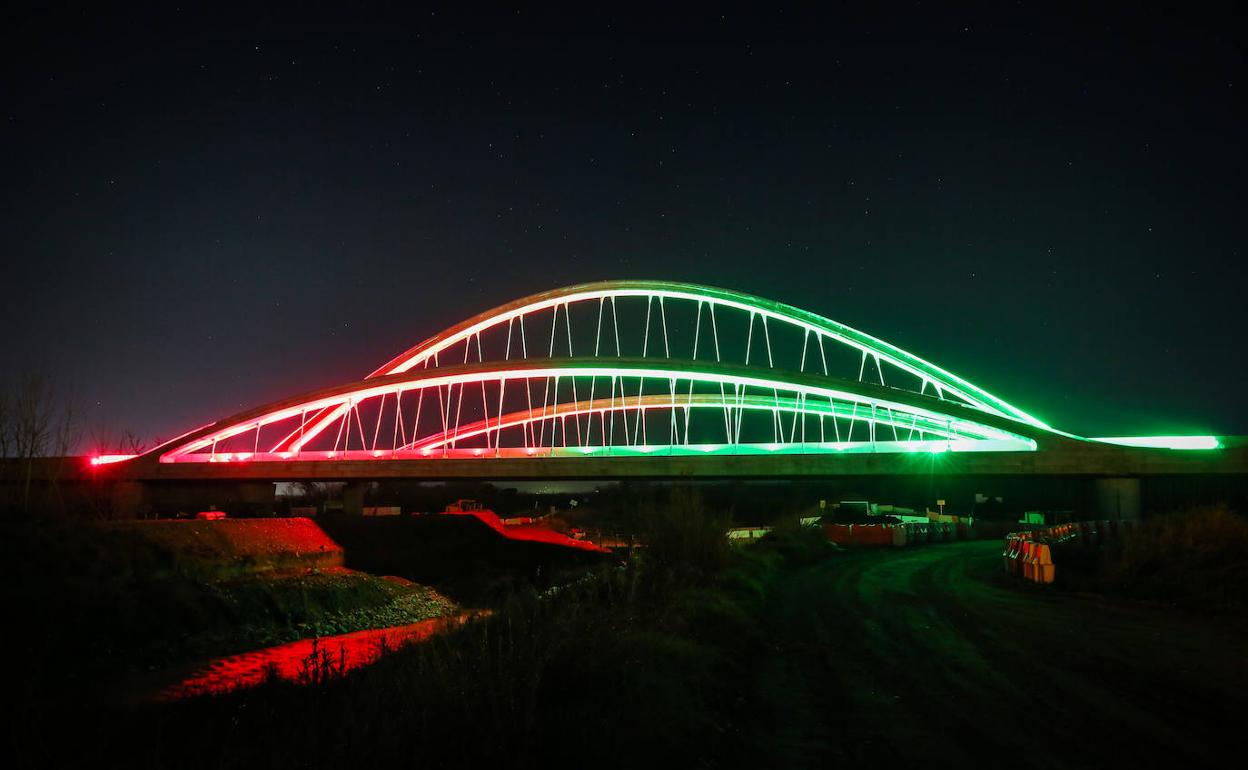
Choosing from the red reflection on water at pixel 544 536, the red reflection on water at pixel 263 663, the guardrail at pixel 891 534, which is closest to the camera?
the red reflection on water at pixel 263 663

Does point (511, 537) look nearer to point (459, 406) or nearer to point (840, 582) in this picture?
point (459, 406)

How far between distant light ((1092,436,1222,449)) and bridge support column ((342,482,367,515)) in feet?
182

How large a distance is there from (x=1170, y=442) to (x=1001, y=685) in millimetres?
56215

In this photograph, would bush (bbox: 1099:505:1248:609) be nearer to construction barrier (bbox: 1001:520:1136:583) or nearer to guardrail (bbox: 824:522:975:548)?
construction barrier (bbox: 1001:520:1136:583)

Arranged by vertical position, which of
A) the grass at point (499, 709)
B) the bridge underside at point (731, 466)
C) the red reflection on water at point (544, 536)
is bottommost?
the red reflection on water at point (544, 536)

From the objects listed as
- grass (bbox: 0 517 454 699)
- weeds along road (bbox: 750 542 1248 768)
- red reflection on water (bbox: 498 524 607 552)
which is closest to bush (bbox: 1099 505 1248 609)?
weeds along road (bbox: 750 542 1248 768)

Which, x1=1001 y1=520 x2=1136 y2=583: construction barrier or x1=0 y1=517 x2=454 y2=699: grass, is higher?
x1=1001 y1=520 x2=1136 y2=583: construction barrier

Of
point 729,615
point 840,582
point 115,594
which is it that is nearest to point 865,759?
point 729,615

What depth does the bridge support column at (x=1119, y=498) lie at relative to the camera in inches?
1989

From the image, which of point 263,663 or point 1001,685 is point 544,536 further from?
point 1001,685

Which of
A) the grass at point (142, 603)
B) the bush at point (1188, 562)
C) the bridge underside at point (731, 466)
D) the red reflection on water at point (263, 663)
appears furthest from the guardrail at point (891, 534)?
the red reflection on water at point (263, 663)

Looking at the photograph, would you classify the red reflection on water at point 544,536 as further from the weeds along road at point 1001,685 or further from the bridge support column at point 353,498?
the weeds along road at point 1001,685

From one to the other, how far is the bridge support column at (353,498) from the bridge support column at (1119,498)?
179ft

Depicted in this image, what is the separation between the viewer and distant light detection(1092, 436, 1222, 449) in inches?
2108
